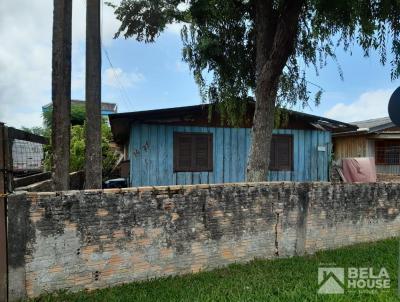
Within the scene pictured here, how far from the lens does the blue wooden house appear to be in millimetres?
9266

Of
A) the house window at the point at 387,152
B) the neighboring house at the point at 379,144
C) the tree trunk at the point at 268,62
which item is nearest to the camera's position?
the tree trunk at the point at 268,62

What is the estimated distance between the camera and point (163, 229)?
16.0ft

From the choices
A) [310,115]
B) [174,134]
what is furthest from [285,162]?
[174,134]

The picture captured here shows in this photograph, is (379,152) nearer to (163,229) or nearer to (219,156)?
(219,156)

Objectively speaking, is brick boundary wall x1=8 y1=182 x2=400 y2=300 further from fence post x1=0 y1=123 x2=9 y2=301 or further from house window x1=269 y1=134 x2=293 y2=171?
house window x1=269 y1=134 x2=293 y2=171

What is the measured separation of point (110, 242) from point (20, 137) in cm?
169

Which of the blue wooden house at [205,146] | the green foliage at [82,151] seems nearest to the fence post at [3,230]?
the blue wooden house at [205,146]

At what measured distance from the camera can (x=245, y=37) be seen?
8.55 metres

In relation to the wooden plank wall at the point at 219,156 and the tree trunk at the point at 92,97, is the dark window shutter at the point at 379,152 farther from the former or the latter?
the tree trunk at the point at 92,97

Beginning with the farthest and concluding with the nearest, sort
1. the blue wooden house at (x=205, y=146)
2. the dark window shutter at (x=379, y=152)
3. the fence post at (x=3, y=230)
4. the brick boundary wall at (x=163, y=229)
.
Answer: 1. the dark window shutter at (x=379, y=152)
2. the blue wooden house at (x=205, y=146)
3. the brick boundary wall at (x=163, y=229)
4. the fence post at (x=3, y=230)

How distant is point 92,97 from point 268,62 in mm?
3452

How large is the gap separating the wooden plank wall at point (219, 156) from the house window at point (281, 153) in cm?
12

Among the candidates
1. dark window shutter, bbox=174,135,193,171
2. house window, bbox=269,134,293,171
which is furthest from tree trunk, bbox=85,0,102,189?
house window, bbox=269,134,293,171

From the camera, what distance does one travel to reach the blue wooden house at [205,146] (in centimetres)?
927
